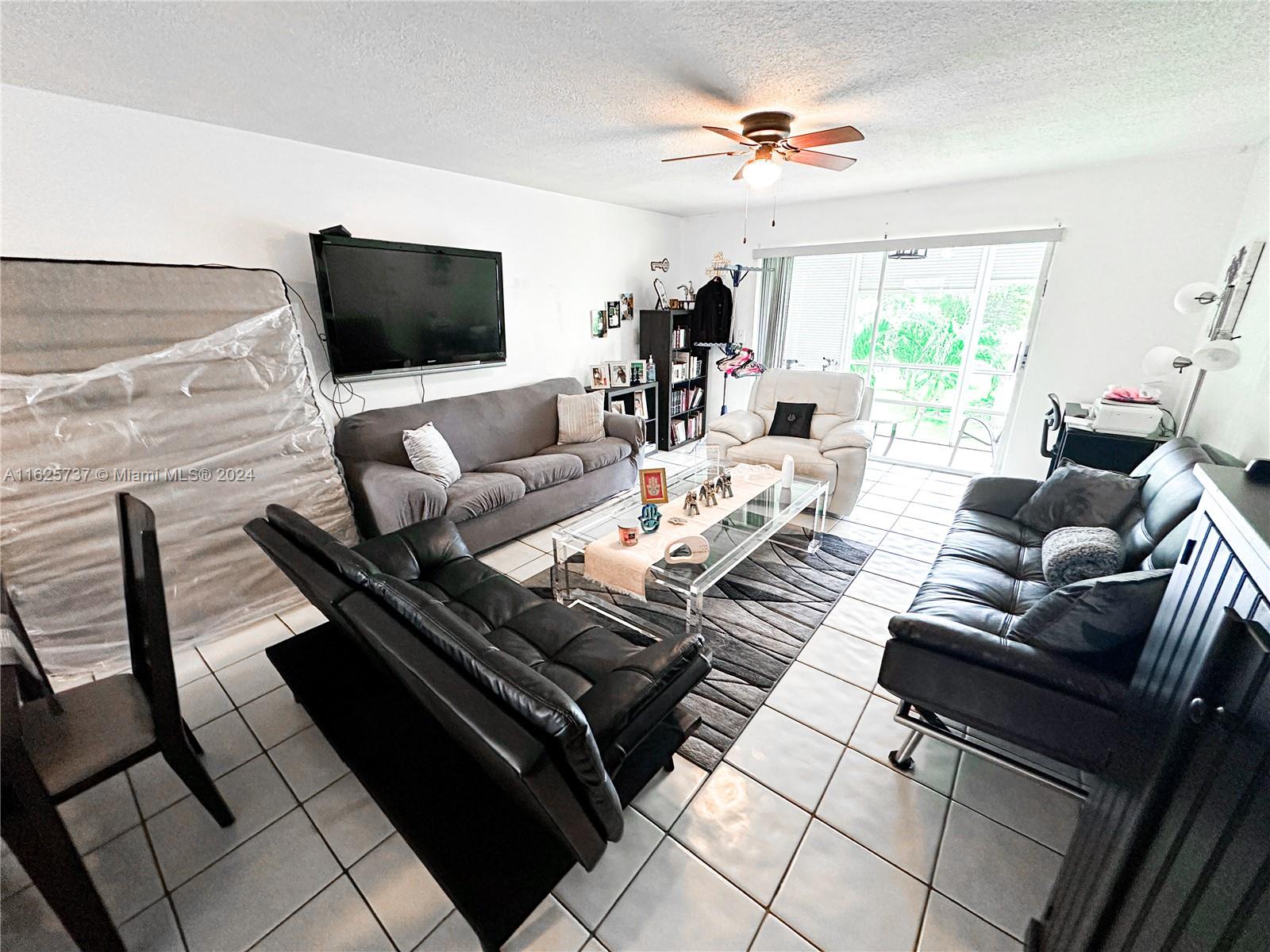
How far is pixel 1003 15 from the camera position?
153cm

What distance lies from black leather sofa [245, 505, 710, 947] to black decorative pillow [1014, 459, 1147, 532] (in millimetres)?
2085

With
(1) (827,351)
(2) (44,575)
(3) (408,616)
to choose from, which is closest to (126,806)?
(2) (44,575)

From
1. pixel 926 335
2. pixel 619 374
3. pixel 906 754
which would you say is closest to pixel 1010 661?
pixel 906 754

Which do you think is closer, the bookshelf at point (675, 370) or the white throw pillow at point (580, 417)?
the white throw pillow at point (580, 417)

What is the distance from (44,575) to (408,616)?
6.55 ft

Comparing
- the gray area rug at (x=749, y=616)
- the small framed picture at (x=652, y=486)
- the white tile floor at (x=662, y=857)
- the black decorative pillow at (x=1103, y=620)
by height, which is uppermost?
the black decorative pillow at (x=1103, y=620)

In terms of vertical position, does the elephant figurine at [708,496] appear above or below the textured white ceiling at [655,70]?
below

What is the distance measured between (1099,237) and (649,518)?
12.9 feet

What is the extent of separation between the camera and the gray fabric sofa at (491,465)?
9.04 feet

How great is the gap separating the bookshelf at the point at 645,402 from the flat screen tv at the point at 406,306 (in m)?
1.22

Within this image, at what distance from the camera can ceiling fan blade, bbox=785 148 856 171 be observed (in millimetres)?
2553

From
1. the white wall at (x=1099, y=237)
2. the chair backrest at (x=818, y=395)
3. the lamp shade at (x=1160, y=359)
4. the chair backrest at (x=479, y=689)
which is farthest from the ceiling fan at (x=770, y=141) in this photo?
the chair backrest at (x=479, y=689)

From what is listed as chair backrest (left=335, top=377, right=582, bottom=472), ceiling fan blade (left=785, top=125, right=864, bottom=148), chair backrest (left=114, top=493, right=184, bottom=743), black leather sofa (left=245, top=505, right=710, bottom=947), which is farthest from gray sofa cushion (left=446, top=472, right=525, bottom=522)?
ceiling fan blade (left=785, top=125, right=864, bottom=148)

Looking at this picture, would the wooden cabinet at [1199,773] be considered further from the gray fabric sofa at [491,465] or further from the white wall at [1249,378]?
→ the gray fabric sofa at [491,465]
